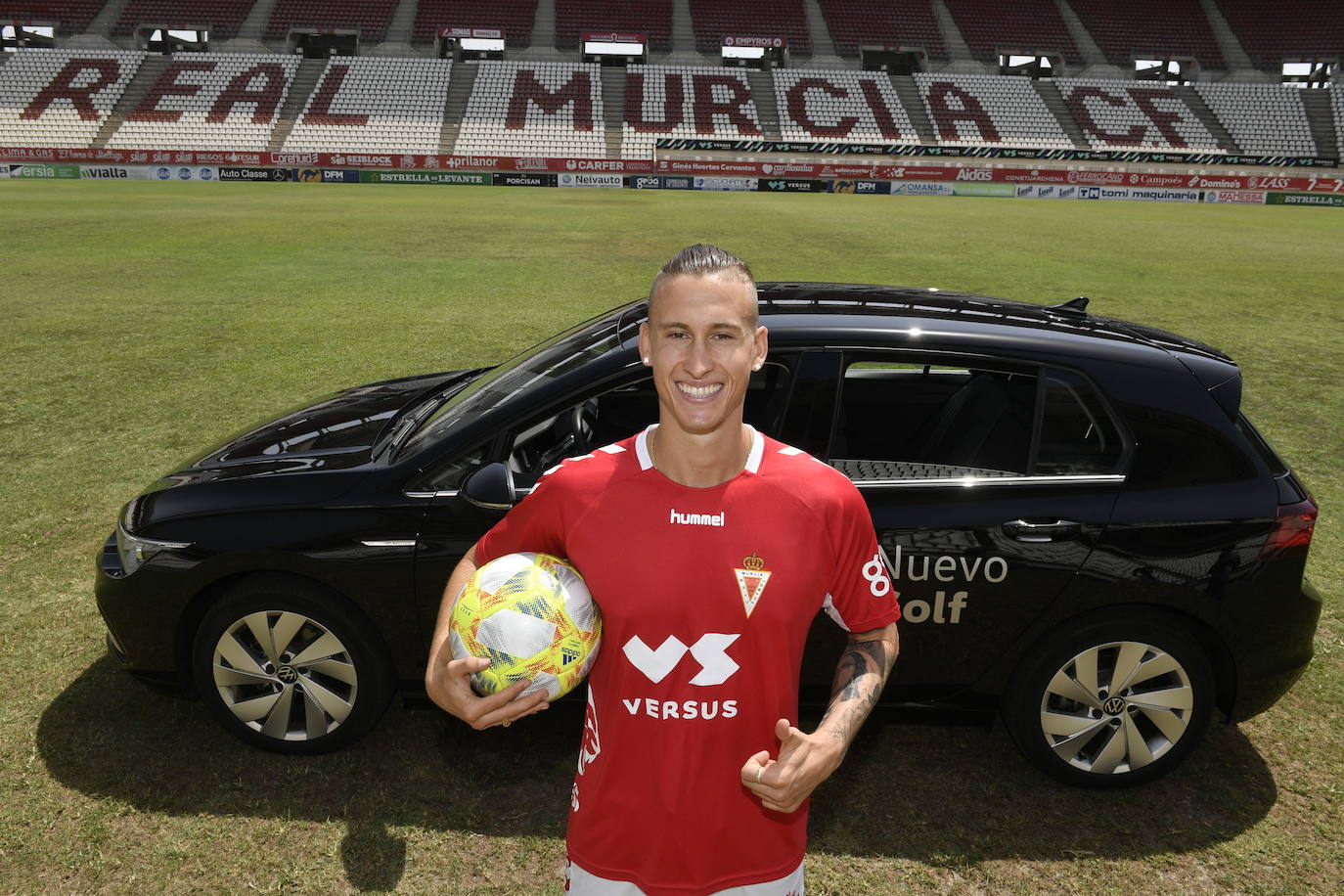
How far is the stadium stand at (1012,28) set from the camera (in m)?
63.2

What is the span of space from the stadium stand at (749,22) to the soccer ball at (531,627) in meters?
66.2

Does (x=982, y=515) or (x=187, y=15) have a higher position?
(x=187, y=15)

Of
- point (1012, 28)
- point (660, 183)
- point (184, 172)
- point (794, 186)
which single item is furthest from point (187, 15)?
point (1012, 28)

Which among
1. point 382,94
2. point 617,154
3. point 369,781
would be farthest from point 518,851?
point 382,94

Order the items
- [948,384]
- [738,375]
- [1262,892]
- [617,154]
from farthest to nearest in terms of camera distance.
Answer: [617,154] < [948,384] < [1262,892] < [738,375]

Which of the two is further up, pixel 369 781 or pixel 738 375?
pixel 738 375

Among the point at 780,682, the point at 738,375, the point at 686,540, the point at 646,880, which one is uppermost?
the point at 738,375

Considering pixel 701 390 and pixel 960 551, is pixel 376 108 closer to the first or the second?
pixel 960 551

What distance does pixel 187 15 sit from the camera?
196ft

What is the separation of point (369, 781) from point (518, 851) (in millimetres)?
756

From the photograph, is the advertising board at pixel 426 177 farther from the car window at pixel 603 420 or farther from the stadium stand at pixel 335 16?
the car window at pixel 603 420

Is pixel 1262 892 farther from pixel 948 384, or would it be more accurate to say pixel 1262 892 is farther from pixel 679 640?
pixel 679 640

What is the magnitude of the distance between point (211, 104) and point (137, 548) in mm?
58100

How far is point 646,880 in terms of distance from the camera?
196cm
